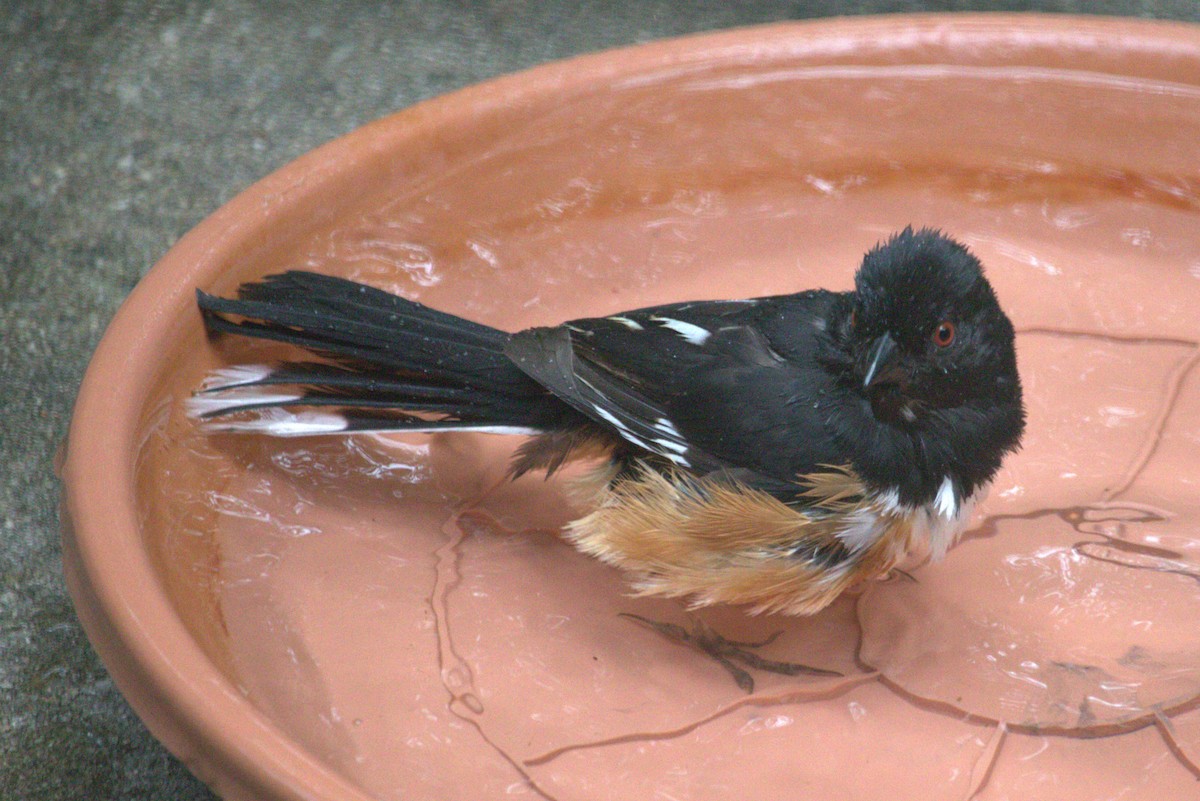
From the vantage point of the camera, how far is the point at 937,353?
179cm

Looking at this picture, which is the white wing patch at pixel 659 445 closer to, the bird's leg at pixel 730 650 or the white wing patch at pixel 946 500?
the bird's leg at pixel 730 650

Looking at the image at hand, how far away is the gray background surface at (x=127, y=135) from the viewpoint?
240cm

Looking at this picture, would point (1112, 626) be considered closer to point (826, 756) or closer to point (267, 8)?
point (826, 756)

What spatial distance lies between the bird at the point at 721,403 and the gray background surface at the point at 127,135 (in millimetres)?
891

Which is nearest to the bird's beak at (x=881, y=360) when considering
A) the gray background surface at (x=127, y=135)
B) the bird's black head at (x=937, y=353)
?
the bird's black head at (x=937, y=353)

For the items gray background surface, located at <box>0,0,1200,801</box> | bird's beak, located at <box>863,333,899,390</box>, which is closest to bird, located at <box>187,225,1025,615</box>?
bird's beak, located at <box>863,333,899,390</box>

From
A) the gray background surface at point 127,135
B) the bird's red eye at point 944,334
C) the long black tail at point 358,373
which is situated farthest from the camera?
the gray background surface at point 127,135

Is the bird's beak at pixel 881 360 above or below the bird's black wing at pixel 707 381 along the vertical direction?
above

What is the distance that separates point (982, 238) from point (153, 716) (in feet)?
5.94

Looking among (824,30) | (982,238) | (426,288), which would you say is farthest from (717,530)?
(824,30)

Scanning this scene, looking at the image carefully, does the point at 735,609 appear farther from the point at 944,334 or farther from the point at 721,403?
the point at 944,334

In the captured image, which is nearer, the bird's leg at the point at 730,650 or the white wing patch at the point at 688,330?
the bird's leg at the point at 730,650

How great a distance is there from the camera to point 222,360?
6.46ft

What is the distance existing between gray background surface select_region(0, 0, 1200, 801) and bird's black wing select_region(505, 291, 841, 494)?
1.16 metres
